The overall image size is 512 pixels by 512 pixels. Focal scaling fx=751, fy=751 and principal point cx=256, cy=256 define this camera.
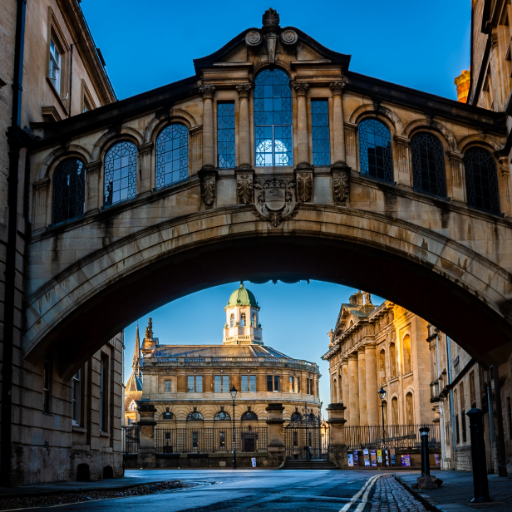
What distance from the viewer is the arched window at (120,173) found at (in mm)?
20234

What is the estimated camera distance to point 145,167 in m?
20.3

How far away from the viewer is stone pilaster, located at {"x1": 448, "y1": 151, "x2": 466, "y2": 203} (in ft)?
65.0

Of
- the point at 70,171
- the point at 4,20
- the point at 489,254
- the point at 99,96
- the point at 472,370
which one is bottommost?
the point at 472,370

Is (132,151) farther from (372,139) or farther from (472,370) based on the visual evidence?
(472,370)

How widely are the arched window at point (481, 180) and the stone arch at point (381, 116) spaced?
2.00 metres

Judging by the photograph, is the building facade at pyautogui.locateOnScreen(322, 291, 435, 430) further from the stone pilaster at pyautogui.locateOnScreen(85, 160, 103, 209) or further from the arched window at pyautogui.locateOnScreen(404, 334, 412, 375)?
the stone pilaster at pyautogui.locateOnScreen(85, 160, 103, 209)

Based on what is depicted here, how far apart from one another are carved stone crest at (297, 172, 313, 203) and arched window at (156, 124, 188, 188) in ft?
10.1

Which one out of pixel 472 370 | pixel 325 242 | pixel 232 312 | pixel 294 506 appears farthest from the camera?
pixel 232 312

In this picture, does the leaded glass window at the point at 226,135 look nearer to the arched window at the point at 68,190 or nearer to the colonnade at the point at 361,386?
the arched window at the point at 68,190

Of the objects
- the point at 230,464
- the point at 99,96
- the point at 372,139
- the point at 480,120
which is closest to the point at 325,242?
the point at 372,139

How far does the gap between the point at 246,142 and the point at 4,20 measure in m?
6.77

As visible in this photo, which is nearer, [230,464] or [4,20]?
[4,20]

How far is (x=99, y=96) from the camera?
97.6ft

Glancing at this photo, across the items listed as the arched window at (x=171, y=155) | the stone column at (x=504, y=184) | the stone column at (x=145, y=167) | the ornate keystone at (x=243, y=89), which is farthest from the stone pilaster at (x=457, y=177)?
the stone column at (x=145, y=167)
